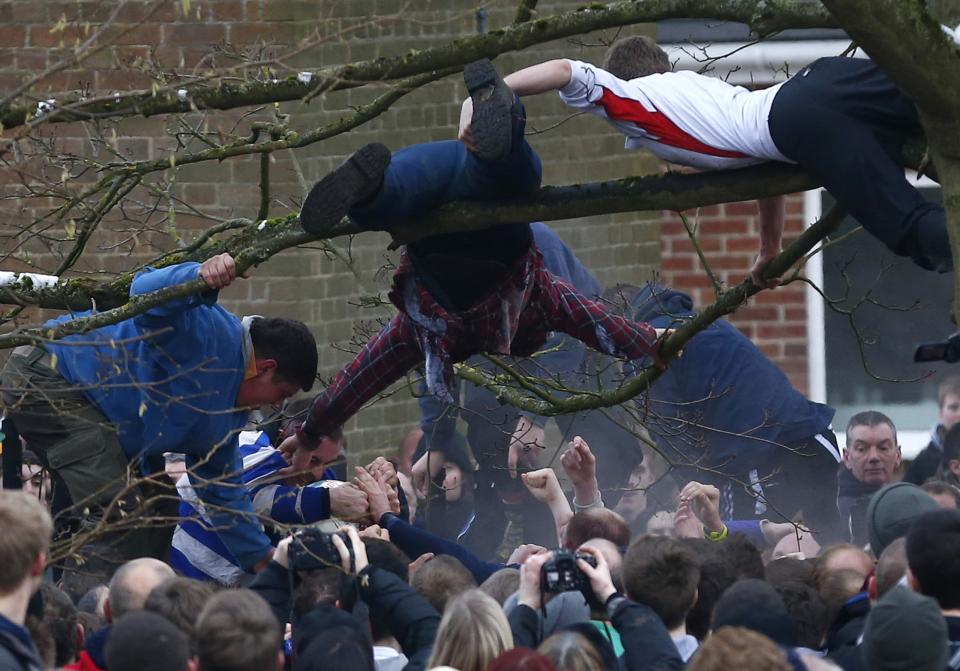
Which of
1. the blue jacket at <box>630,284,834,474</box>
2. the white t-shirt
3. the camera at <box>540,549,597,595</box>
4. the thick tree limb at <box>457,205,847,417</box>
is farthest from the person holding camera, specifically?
the blue jacket at <box>630,284,834,474</box>

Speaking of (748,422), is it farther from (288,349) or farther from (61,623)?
(61,623)

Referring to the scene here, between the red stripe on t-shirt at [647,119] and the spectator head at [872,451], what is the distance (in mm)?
3706

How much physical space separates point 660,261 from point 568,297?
476cm

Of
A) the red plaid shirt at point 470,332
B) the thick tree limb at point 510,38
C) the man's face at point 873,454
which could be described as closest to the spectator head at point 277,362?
the red plaid shirt at point 470,332

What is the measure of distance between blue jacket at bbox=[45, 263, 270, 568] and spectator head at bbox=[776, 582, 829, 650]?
2.03m

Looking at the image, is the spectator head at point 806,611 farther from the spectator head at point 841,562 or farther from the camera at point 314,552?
the camera at point 314,552

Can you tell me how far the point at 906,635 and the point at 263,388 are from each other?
3243 millimetres

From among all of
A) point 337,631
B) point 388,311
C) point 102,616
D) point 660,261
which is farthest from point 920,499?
point 660,261

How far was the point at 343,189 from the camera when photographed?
5117 millimetres

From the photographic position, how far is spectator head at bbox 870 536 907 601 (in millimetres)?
5129

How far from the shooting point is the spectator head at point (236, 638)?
4.31 meters

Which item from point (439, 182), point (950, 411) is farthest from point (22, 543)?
point (950, 411)

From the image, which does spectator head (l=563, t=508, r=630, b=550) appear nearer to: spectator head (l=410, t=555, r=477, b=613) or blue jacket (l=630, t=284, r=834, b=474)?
spectator head (l=410, t=555, r=477, b=613)

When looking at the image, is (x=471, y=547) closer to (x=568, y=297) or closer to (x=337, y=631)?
(x=568, y=297)
